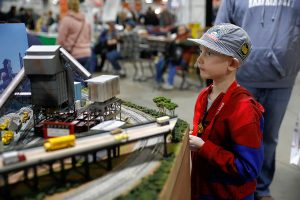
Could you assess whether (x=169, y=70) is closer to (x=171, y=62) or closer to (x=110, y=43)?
(x=171, y=62)

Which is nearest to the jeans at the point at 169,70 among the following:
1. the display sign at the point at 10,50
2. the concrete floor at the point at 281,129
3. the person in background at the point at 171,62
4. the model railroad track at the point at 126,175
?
the person in background at the point at 171,62

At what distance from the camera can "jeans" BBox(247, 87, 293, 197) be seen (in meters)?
3.41

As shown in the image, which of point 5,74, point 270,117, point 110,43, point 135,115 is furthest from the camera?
point 110,43

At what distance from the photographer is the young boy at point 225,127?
6.61 ft

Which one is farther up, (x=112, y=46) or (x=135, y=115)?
(x=135, y=115)

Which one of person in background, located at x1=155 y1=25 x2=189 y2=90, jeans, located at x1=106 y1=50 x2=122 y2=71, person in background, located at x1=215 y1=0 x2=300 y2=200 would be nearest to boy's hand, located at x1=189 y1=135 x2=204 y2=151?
person in background, located at x1=215 y1=0 x2=300 y2=200

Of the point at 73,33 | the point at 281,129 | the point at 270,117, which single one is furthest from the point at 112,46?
the point at 270,117

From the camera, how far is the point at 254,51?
3.29m

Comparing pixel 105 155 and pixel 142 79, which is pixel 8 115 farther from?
pixel 142 79

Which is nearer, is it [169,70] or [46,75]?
[46,75]

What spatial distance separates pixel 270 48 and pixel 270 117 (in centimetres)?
64

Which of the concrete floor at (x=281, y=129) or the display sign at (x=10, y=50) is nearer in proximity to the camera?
the display sign at (x=10, y=50)

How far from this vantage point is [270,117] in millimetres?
3494

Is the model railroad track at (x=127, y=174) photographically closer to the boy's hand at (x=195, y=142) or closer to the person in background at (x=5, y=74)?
the boy's hand at (x=195, y=142)
